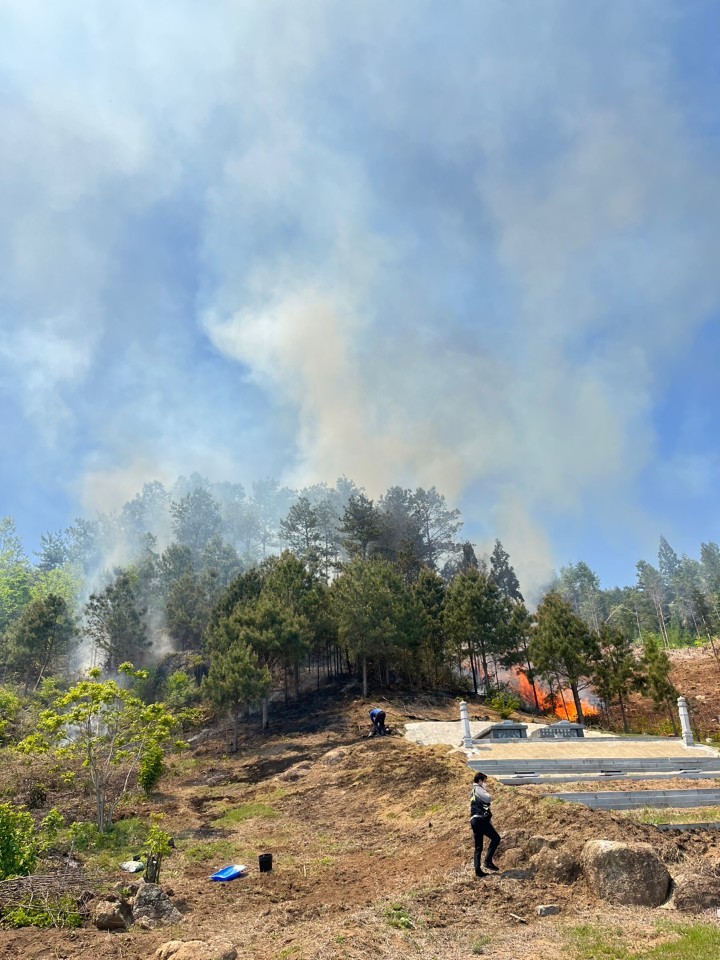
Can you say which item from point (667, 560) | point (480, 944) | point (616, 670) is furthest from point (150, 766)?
point (667, 560)

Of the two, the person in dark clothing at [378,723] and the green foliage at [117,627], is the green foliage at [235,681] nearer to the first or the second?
the person in dark clothing at [378,723]

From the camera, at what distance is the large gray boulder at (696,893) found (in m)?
9.62

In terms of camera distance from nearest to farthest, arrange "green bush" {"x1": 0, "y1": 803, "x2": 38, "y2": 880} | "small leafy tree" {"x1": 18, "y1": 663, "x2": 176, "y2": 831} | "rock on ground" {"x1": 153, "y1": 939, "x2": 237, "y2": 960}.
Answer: "rock on ground" {"x1": 153, "y1": 939, "x2": 237, "y2": 960} < "green bush" {"x1": 0, "y1": 803, "x2": 38, "y2": 880} < "small leafy tree" {"x1": 18, "y1": 663, "x2": 176, "y2": 831}

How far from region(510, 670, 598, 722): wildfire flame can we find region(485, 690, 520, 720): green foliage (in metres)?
3.04

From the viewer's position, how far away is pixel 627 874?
10.1 meters

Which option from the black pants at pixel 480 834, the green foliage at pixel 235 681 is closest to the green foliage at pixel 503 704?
the green foliage at pixel 235 681

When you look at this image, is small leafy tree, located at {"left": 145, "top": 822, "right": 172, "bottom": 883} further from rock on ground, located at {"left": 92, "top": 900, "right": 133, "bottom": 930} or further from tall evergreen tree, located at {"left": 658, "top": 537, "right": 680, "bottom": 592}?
tall evergreen tree, located at {"left": 658, "top": 537, "right": 680, "bottom": 592}

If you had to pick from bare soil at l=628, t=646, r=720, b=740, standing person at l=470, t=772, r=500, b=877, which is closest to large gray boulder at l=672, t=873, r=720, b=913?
standing person at l=470, t=772, r=500, b=877

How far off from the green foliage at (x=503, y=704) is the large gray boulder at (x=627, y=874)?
26.5 m

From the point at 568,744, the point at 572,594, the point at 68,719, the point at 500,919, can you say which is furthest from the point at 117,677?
the point at 572,594

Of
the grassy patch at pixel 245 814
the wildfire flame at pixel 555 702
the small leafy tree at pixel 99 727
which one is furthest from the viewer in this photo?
the wildfire flame at pixel 555 702

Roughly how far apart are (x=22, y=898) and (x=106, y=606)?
50697mm

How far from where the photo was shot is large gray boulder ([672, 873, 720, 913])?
31.6ft

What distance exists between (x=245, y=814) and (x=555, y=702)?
31182 millimetres
